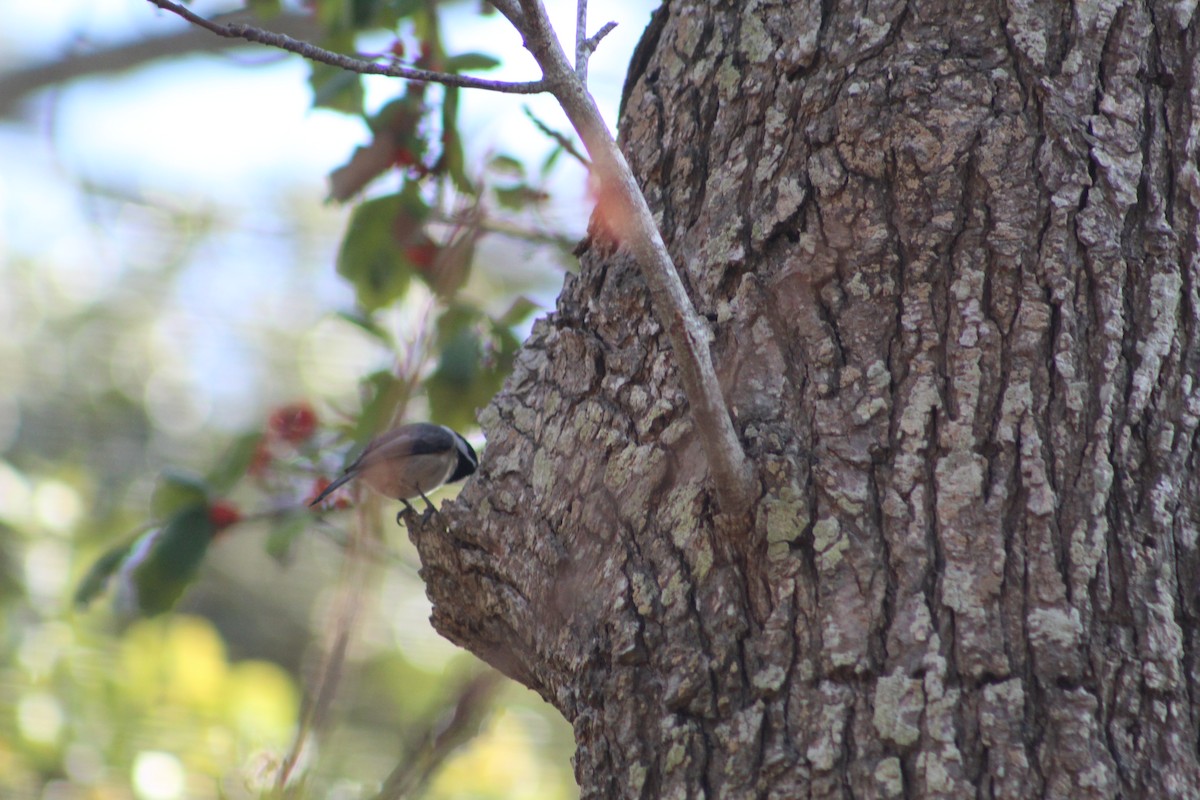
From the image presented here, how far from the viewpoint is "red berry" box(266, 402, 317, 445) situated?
246 cm

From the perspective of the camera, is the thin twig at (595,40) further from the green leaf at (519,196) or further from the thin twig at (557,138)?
the green leaf at (519,196)

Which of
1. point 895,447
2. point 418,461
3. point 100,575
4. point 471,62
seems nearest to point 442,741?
point 895,447

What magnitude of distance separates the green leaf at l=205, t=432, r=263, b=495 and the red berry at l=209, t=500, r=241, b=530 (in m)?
0.05

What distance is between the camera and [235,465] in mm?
2350

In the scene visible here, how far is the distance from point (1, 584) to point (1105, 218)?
16.7 feet

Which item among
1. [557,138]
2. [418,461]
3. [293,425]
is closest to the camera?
[557,138]

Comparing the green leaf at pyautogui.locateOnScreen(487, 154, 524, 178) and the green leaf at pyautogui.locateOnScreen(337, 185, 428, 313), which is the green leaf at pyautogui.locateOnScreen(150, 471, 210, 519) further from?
the green leaf at pyautogui.locateOnScreen(487, 154, 524, 178)

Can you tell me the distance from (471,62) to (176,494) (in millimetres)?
1091

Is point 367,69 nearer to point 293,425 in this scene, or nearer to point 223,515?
point 223,515

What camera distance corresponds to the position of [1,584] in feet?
16.4

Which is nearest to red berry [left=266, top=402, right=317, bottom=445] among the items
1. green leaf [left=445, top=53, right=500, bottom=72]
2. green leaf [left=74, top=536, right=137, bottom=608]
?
green leaf [left=74, top=536, right=137, bottom=608]

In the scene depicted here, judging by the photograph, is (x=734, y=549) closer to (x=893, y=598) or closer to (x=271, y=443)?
(x=893, y=598)

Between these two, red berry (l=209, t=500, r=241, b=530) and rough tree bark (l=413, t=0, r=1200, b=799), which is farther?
red berry (l=209, t=500, r=241, b=530)

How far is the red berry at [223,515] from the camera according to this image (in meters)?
2.24
